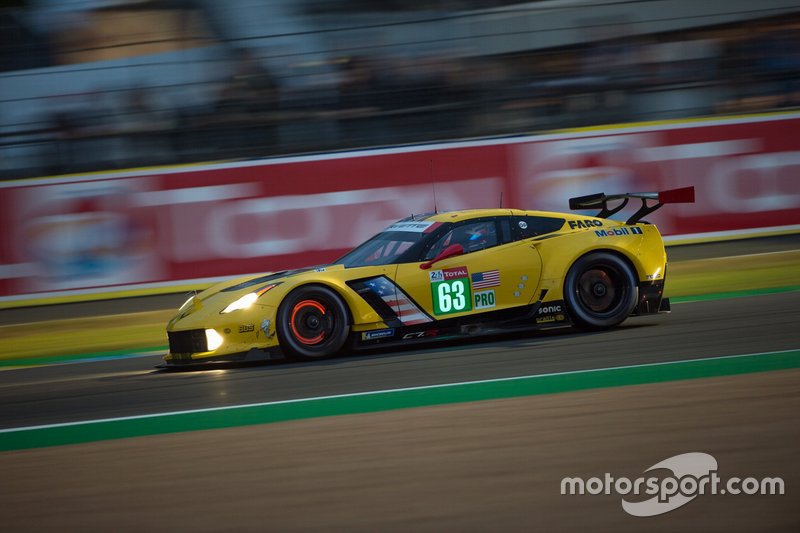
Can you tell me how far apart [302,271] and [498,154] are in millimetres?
5796

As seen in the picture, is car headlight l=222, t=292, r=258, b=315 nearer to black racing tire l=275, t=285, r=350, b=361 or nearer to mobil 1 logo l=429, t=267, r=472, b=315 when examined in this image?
black racing tire l=275, t=285, r=350, b=361

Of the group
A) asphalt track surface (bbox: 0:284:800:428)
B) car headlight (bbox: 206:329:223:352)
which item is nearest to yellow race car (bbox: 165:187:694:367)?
car headlight (bbox: 206:329:223:352)

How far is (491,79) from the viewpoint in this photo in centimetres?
1368

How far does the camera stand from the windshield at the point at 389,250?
25.6 feet

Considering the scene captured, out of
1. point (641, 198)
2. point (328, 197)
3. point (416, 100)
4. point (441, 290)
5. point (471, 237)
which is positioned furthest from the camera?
point (416, 100)

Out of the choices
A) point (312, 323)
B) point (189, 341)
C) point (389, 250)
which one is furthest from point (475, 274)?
point (189, 341)

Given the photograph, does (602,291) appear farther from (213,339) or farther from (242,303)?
(213,339)

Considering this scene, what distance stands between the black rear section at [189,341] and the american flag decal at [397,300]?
4.38ft

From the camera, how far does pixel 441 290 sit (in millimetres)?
7719

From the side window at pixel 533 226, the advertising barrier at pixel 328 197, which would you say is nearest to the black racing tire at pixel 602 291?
the side window at pixel 533 226

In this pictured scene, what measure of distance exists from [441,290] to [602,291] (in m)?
1.46

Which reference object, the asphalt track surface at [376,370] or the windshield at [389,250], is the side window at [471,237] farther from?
the asphalt track surface at [376,370]

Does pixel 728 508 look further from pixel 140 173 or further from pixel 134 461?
Result: pixel 140 173

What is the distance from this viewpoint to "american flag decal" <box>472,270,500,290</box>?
7793 millimetres
